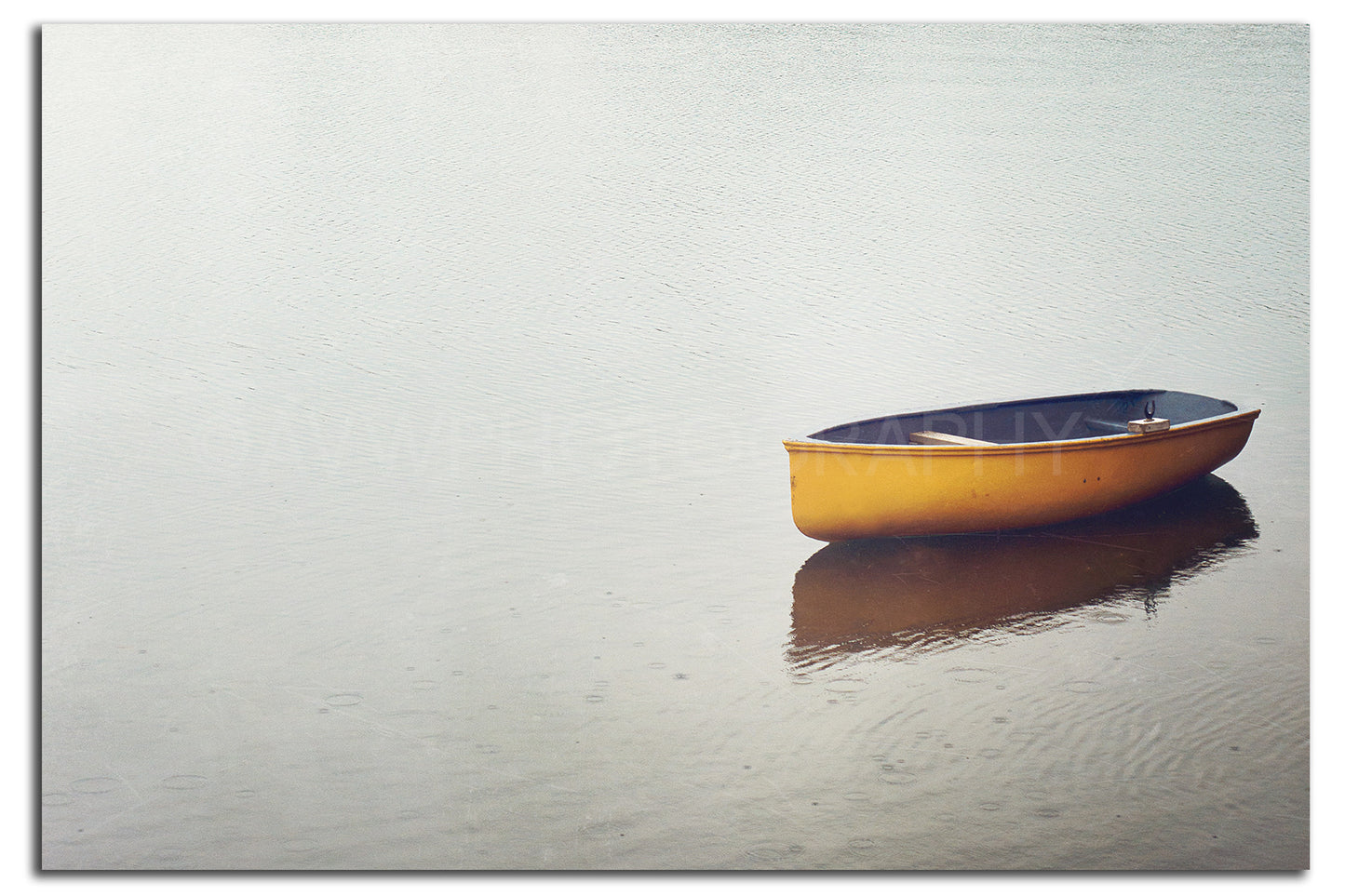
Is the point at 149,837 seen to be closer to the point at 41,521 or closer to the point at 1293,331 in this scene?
the point at 41,521

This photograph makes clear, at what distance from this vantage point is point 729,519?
502 cm

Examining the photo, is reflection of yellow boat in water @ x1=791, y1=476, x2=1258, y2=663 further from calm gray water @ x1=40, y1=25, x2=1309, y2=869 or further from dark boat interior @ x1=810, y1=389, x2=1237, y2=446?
dark boat interior @ x1=810, y1=389, x2=1237, y2=446

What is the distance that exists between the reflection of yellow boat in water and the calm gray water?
2 cm

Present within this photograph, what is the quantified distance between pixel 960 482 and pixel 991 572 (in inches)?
13.7

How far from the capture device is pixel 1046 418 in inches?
208

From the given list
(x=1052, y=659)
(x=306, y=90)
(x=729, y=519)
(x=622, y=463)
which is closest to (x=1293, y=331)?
(x=1052, y=659)

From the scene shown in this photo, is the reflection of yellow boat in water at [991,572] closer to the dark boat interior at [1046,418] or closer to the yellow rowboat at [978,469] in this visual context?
the yellow rowboat at [978,469]

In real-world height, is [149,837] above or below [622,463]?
below

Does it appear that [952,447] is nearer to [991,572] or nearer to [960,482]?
[960,482]

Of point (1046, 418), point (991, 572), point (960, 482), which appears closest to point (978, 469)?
point (960, 482)

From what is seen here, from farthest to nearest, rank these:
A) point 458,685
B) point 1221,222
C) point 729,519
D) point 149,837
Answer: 1. point 1221,222
2. point 729,519
3. point 458,685
4. point 149,837

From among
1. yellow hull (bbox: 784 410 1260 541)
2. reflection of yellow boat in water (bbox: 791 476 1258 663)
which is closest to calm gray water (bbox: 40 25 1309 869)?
reflection of yellow boat in water (bbox: 791 476 1258 663)

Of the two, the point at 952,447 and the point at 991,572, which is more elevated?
the point at 952,447

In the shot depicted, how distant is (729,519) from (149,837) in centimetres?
249
